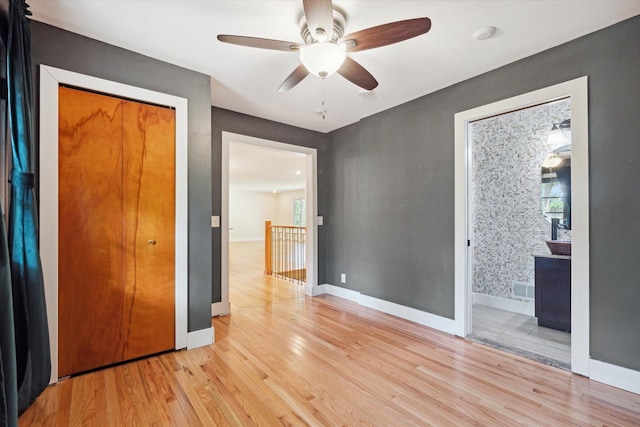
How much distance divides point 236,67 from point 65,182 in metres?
1.61

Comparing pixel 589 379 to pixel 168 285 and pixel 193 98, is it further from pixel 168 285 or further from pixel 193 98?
pixel 193 98

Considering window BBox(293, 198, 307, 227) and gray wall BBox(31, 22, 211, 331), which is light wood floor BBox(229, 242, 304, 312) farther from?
window BBox(293, 198, 307, 227)

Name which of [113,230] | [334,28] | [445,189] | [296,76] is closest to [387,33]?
[334,28]

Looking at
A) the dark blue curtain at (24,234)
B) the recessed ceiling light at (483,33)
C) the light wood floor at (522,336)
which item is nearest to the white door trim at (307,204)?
the dark blue curtain at (24,234)

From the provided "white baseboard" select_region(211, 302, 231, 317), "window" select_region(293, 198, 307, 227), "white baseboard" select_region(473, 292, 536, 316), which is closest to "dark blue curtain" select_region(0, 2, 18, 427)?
"white baseboard" select_region(211, 302, 231, 317)

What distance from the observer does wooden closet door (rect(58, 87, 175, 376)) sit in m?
2.08

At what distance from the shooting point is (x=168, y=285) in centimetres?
246

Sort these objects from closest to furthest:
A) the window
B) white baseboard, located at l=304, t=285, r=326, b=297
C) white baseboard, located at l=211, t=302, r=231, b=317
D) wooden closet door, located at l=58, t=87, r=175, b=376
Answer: wooden closet door, located at l=58, t=87, r=175, b=376 → white baseboard, located at l=211, t=302, r=231, b=317 → white baseboard, located at l=304, t=285, r=326, b=297 → the window

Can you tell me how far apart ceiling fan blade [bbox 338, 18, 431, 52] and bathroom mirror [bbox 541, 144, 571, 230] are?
2.83 metres

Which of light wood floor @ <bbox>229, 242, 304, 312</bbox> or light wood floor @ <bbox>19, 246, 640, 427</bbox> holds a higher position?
light wood floor @ <bbox>19, 246, 640, 427</bbox>

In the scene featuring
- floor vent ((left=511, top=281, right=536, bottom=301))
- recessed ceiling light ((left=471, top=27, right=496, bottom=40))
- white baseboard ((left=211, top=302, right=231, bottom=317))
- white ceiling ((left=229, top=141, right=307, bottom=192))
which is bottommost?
white baseboard ((left=211, top=302, right=231, bottom=317))

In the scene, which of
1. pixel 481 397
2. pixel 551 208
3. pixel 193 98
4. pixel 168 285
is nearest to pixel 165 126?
pixel 193 98

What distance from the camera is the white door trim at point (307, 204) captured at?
3.52 metres

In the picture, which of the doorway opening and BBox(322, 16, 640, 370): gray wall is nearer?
BBox(322, 16, 640, 370): gray wall
